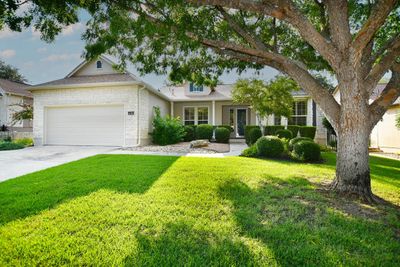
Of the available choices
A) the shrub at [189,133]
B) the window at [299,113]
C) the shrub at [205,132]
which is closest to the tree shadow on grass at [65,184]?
the shrub at [205,132]

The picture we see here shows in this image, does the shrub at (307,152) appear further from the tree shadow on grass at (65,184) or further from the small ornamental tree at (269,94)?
the tree shadow on grass at (65,184)

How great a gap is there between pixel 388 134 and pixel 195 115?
13.0 meters

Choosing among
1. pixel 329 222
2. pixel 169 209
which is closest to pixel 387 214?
pixel 329 222

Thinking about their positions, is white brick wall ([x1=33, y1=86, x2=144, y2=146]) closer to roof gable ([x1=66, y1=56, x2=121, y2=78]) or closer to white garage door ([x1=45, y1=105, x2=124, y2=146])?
white garage door ([x1=45, y1=105, x2=124, y2=146])

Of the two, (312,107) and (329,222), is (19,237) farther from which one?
(312,107)

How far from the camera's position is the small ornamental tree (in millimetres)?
A: 12703

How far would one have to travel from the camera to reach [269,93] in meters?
12.9

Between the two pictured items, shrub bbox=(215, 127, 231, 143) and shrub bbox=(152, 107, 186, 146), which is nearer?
shrub bbox=(152, 107, 186, 146)

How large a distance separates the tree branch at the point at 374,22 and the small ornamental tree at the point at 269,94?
28.3 feet

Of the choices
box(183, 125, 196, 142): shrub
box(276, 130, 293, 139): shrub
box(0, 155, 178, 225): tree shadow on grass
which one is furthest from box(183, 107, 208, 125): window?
box(0, 155, 178, 225): tree shadow on grass

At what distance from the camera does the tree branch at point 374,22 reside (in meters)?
3.89

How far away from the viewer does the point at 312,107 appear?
55.0 ft

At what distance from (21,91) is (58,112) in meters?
9.49

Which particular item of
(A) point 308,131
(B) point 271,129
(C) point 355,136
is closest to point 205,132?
(B) point 271,129
